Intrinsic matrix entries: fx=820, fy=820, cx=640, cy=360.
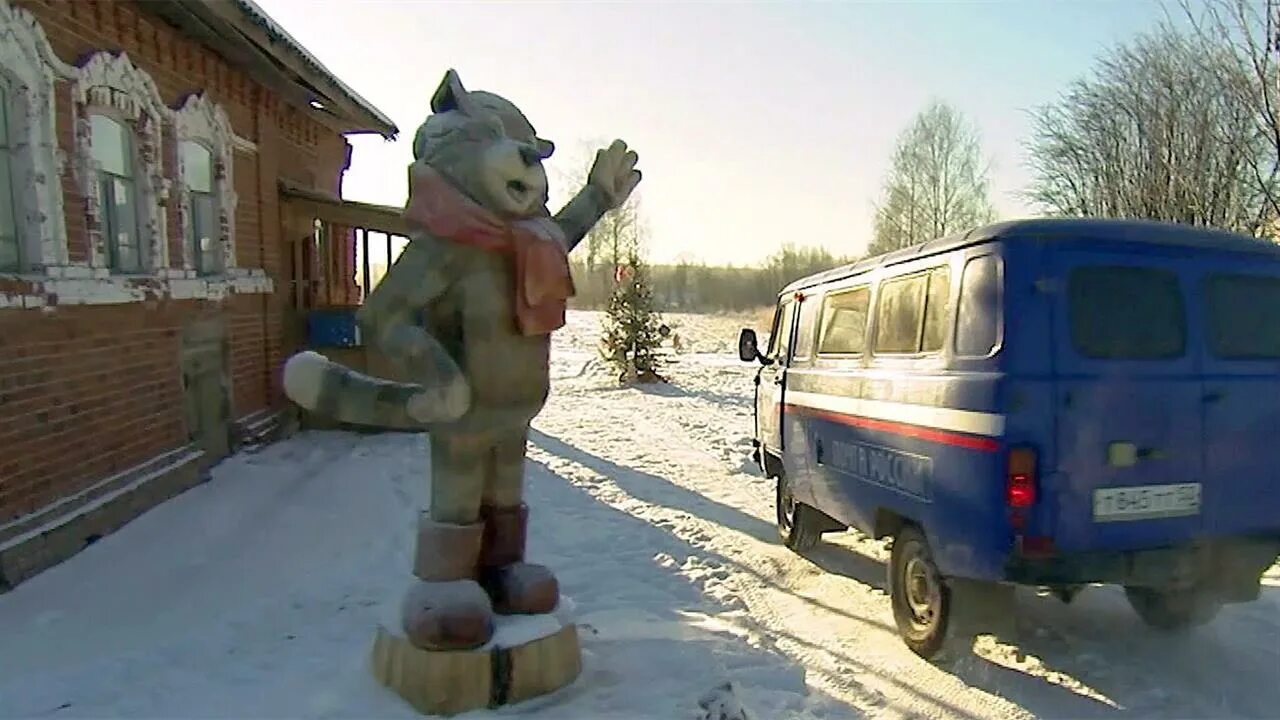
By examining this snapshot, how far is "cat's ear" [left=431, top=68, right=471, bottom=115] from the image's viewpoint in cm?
345

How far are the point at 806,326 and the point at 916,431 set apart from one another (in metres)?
2.14

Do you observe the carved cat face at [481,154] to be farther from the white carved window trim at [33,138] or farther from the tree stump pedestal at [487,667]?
the white carved window trim at [33,138]

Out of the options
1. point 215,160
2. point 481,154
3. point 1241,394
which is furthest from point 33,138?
point 1241,394

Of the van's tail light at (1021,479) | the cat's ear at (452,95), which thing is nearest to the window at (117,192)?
the cat's ear at (452,95)

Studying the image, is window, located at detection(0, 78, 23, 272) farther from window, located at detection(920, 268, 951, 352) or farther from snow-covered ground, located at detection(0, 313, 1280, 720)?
window, located at detection(920, 268, 951, 352)

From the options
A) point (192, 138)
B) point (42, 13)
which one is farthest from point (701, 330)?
point (42, 13)

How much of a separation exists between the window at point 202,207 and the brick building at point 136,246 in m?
0.02

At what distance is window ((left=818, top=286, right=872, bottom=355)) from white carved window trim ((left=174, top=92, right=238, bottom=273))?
5.69 m

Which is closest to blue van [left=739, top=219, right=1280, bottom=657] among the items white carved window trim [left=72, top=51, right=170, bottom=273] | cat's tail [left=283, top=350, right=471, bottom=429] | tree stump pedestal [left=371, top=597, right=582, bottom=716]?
tree stump pedestal [left=371, top=597, right=582, bottom=716]

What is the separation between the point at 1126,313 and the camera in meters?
3.74

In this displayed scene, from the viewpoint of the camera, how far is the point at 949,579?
392 cm

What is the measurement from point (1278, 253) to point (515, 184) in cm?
370

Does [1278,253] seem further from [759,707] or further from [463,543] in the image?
[463,543]

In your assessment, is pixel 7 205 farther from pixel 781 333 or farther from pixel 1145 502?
pixel 1145 502
